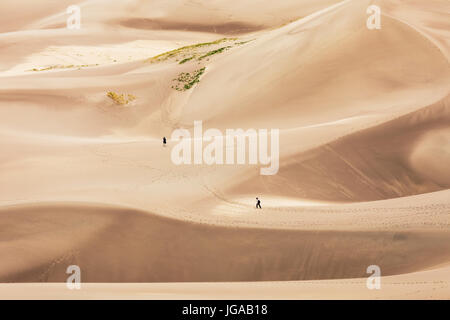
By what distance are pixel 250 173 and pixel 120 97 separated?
414 inches

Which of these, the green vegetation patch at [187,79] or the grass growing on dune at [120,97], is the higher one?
the green vegetation patch at [187,79]

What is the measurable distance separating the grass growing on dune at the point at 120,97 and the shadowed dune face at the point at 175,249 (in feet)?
35.1

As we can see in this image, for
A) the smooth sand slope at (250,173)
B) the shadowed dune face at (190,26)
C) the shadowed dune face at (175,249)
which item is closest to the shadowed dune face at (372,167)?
the smooth sand slope at (250,173)

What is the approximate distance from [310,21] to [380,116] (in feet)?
30.0

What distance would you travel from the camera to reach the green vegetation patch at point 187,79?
25.4 m

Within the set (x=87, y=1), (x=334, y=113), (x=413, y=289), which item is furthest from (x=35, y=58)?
(x=413, y=289)

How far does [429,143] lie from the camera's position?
17.6 m

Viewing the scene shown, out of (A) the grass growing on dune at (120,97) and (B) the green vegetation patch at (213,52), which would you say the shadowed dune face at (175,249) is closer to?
(A) the grass growing on dune at (120,97)

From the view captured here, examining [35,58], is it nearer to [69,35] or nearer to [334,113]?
[69,35]

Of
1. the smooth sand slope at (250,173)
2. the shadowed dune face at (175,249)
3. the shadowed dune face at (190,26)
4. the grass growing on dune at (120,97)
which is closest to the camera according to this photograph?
the shadowed dune face at (175,249)

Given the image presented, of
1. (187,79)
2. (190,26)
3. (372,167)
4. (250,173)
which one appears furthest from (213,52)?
(190,26)

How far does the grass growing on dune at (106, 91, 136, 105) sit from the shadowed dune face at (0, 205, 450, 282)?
1069 centimetres

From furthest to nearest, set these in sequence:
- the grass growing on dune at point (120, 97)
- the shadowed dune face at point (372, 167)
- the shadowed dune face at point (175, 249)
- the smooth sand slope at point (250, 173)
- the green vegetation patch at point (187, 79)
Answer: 1. the green vegetation patch at point (187, 79)
2. the grass growing on dune at point (120, 97)
3. the shadowed dune face at point (372, 167)
4. the smooth sand slope at point (250, 173)
5. the shadowed dune face at point (175, 249)

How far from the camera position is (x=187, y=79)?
25.9m
